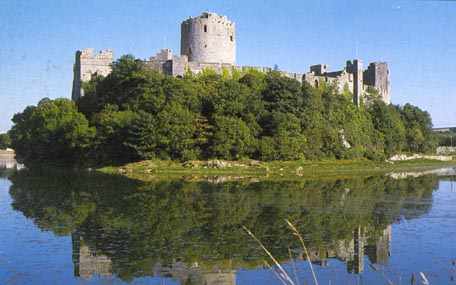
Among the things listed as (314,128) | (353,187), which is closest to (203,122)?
(314,128)

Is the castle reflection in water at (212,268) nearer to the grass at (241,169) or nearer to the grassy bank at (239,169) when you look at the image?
the grass at (241,169)

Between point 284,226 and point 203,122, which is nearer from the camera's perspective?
point 284,226

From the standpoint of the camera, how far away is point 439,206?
19062 millimetres

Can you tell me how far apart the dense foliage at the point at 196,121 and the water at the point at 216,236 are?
47.1 feet

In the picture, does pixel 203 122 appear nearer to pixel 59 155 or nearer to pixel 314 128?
pixel 314 128

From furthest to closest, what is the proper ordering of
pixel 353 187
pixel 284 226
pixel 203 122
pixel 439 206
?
pixel 203 122 → pixel 353 187 → pixel 439 206 → pixel 284 226

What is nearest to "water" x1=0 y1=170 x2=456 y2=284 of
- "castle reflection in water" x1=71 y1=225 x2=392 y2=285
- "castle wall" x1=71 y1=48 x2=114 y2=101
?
"castle reflection in water" x1=71 y1=225 x2=392 y2=285

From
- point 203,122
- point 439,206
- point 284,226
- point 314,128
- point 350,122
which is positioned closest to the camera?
point 284,226

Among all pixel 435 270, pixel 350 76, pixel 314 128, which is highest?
pixel 350 76

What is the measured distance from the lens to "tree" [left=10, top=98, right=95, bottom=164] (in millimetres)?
39406

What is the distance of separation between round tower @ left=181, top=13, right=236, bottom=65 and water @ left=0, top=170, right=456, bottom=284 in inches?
983

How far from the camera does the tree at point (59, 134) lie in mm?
39406

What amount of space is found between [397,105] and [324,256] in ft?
170

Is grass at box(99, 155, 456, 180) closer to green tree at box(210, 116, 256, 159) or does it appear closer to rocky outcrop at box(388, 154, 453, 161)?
green tree at box(210, 116, 256, 159)
